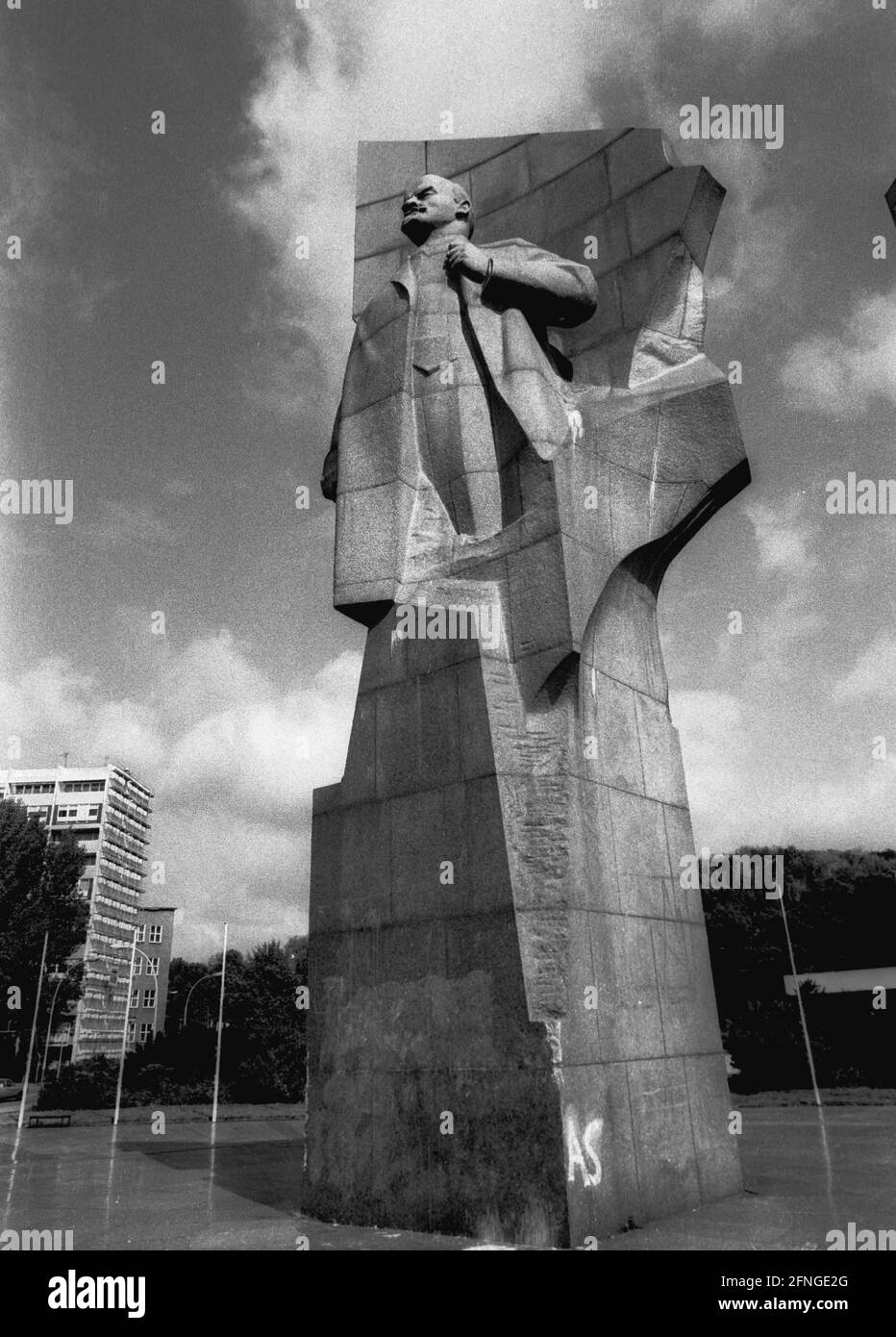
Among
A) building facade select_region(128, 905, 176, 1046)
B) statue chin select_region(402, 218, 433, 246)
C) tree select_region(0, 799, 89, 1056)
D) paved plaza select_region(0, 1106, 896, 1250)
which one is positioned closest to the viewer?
paved plaza select_region(0, 1106, 896, 1250)

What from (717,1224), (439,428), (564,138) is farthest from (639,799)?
(564,138)

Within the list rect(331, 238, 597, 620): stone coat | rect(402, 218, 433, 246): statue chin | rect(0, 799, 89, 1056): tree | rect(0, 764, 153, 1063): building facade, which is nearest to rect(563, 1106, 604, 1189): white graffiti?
rect(331, 238, 597, 620): stone coat

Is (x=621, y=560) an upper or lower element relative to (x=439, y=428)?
lower

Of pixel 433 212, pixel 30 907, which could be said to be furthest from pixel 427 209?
pixel 30 907

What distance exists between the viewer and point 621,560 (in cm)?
965

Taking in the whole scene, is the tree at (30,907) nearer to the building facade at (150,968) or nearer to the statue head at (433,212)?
the statue head at (433,212)

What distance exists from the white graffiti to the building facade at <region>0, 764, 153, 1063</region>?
83213 mm

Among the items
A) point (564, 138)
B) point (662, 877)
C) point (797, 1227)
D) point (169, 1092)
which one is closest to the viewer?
point (797, 1227)

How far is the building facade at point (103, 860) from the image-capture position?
286ft

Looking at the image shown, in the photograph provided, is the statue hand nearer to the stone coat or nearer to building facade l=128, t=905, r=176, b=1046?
the stone coat

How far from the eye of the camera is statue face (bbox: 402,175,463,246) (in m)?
11.5

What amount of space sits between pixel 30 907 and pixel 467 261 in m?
36.3

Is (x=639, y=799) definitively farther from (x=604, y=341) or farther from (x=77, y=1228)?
(x=77, y=1228)

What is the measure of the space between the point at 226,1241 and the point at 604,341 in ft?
32.4
